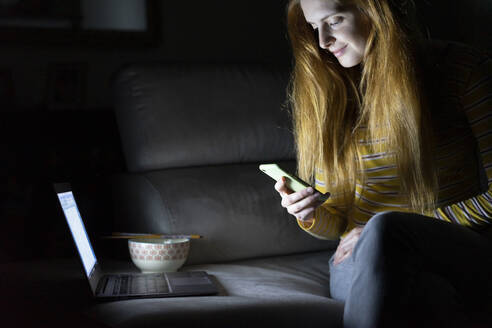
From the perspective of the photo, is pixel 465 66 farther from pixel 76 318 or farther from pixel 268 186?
pixel 76 318

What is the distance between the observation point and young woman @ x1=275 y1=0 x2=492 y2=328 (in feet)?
3.33

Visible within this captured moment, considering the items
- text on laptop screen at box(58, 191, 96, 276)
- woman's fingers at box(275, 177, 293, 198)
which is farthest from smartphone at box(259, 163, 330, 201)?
text on laptop screen at box(58, 191, 96, 276)

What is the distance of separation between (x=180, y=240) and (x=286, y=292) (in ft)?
1.09

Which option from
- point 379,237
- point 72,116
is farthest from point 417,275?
point 72,116

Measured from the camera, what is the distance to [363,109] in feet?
4.66

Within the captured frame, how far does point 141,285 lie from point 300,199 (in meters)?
0.41

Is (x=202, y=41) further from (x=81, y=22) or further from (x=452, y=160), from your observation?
(x=452, y=160)

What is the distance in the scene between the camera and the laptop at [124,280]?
1219 mm

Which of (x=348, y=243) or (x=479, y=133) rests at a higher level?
(x=479, y=133)

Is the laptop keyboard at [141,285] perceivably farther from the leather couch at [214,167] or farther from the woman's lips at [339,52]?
the woman's lips at [339,52]

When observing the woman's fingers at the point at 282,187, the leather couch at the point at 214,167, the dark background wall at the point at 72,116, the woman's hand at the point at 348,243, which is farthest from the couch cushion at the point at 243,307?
the dark background wall at the point at 72,116

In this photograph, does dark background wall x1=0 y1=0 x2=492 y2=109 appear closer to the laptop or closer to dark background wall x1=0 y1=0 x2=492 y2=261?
dark background wall x1=0 y1=0 x2=492 y2=261

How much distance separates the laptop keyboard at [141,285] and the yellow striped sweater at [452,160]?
381mm

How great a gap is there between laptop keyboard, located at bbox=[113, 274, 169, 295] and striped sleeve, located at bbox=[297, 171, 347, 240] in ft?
1.21
